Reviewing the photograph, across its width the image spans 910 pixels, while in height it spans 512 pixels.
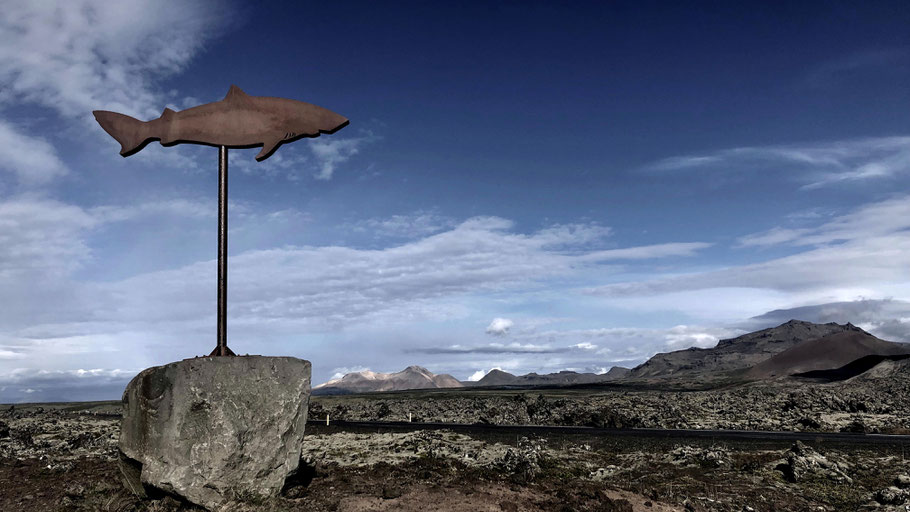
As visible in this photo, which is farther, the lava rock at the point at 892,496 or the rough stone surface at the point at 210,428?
the lava rock at the point at 892,496

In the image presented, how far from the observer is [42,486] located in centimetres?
1422

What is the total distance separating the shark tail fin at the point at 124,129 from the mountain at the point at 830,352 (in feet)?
592

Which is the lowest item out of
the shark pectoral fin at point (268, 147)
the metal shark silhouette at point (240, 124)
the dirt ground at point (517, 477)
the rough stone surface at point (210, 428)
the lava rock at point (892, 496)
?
the lava rock at point (892, 496)

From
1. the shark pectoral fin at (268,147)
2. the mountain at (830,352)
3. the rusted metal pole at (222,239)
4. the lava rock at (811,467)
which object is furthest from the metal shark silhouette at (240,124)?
the mountain at (830,352)

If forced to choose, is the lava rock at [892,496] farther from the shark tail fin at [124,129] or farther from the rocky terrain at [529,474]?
the shark tail fin at [124,129]

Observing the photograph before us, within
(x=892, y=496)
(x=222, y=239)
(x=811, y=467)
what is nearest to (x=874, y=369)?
(x=811, y=467)

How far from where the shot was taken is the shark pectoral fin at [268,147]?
13195 mm

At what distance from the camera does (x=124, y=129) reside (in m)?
13.5

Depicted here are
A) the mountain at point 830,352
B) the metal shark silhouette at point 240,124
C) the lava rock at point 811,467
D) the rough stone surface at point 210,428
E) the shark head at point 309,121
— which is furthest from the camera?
the mountain at point 830,352

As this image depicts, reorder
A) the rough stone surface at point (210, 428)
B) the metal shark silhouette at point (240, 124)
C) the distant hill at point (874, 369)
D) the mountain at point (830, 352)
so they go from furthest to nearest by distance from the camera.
→ the mountain at point (830, 352) < the distant hill at point (874, 369) < the metal shark silhouette at point (240, 124) < the rough stone surface at point (210, 428)

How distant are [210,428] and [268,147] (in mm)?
5953

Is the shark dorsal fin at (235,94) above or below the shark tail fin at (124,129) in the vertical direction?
above

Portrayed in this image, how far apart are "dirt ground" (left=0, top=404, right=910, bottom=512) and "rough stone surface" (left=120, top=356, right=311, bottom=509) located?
19.0 inches

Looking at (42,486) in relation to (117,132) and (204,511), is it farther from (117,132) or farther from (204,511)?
(117,132)
